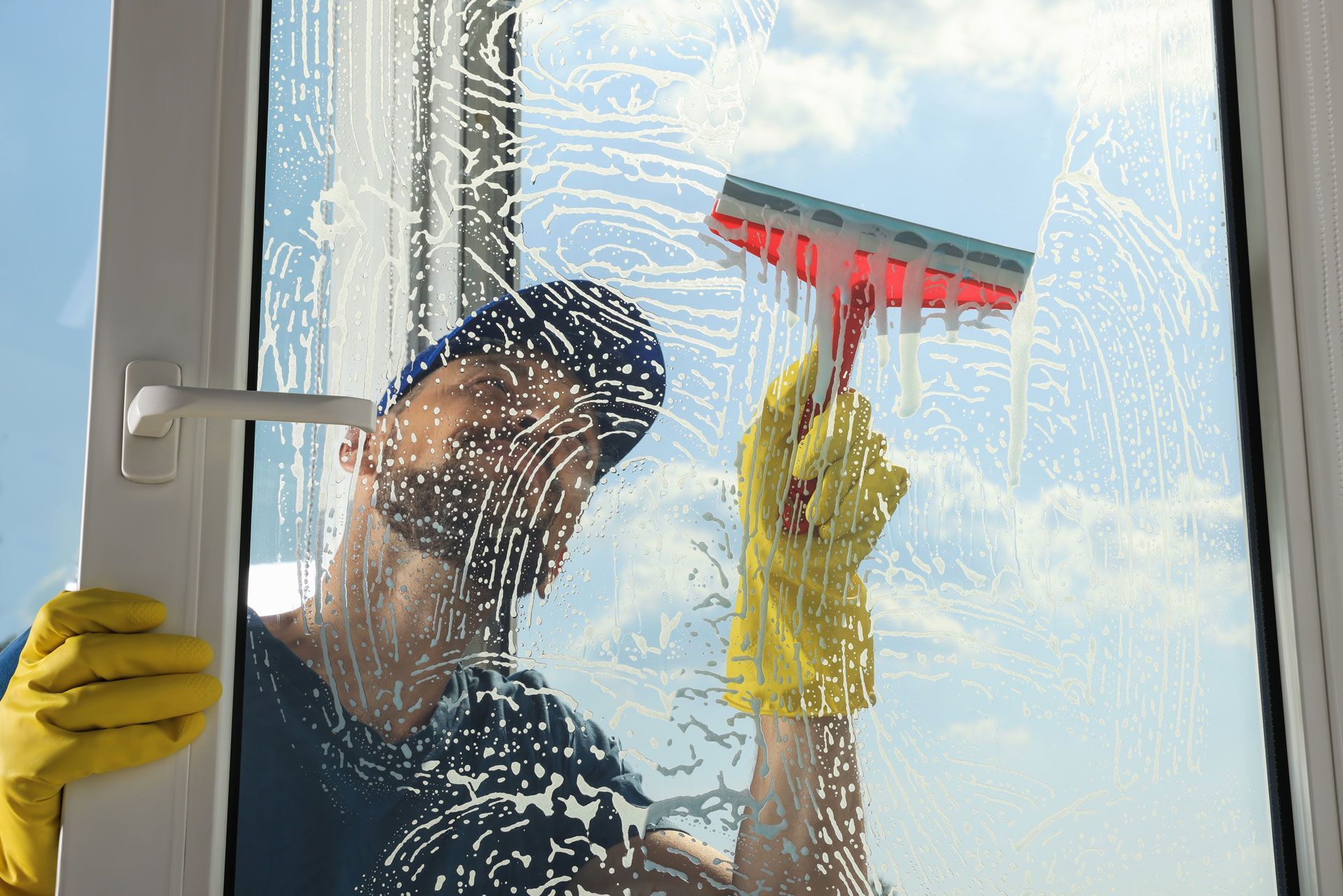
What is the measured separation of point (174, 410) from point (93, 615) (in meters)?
0.16

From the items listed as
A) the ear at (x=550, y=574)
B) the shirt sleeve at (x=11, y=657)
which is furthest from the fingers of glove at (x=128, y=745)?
the ear at (x=550, y=574)

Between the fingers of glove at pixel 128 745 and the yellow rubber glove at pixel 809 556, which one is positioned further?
the yellow rubber glove at pixel 809 556

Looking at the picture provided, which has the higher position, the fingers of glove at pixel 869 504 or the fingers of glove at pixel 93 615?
the fingers of glove at pixel 869 504

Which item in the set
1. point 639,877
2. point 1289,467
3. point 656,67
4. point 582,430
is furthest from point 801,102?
point 639,877

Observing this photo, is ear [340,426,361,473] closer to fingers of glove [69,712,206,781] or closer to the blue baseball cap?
the blue baseball cap

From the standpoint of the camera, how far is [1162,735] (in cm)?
75

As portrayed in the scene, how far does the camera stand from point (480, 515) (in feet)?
2.21

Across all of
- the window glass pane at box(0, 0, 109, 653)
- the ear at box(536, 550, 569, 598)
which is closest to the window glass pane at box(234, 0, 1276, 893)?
the ear at box(536, 550, 569, 598)

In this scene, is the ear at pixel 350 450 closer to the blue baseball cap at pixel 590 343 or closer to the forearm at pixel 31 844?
the blue baseball cap at pixel 590 343

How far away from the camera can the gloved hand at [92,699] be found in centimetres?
58

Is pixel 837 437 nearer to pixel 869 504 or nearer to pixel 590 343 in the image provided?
pixel 869 504

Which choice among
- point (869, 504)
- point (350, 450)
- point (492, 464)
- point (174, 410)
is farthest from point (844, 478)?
point (174, 410)

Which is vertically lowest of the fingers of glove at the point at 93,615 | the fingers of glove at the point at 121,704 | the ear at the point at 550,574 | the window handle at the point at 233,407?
the fingers of glove at the point at 121,704

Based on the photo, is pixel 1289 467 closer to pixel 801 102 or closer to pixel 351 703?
pixel 801 102
